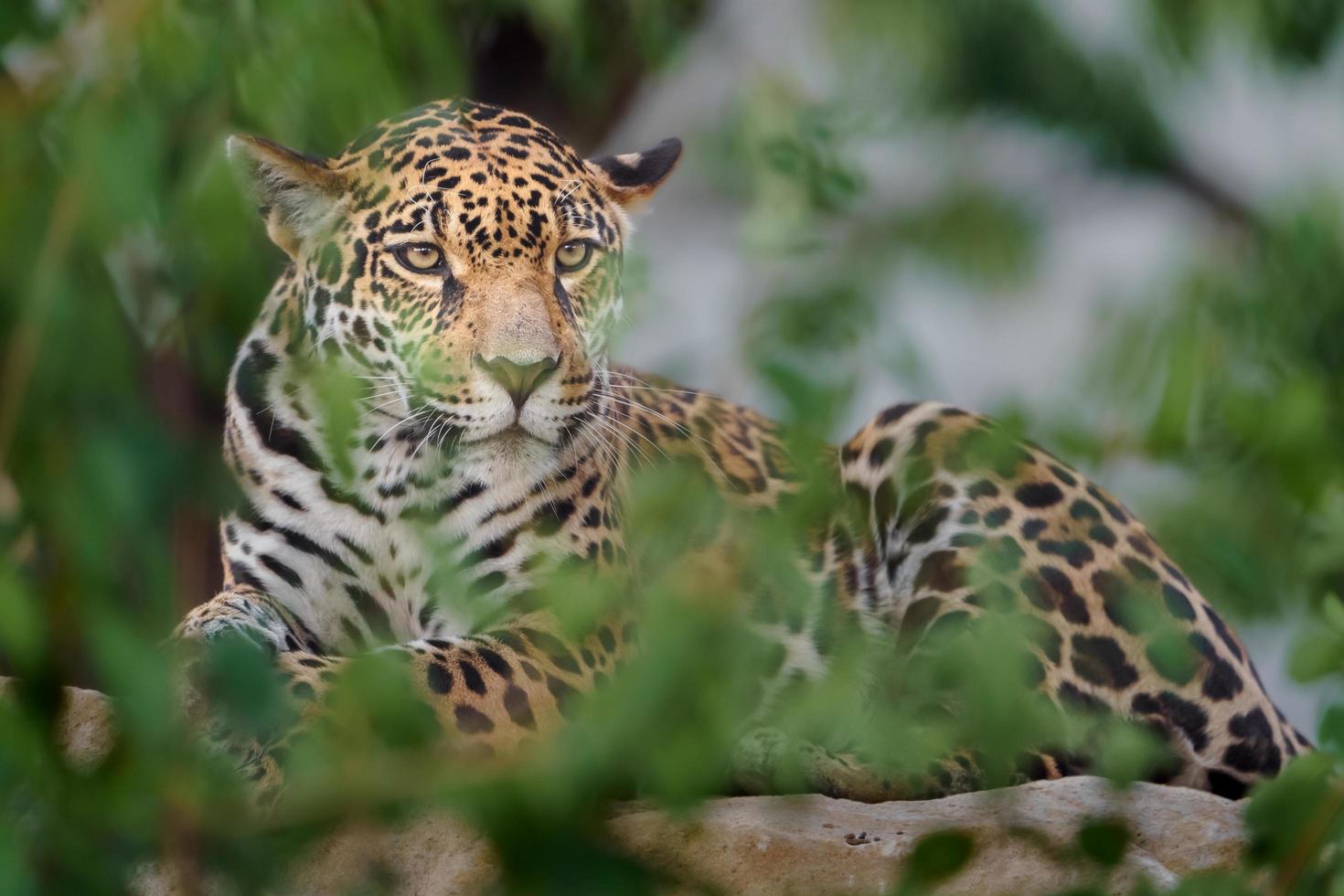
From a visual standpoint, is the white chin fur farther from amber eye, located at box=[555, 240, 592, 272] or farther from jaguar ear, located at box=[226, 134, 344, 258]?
jaguar ear, located at box=[226, 134, 344, 258]

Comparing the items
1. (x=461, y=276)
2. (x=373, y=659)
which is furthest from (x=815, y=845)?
(x=373, y=659)

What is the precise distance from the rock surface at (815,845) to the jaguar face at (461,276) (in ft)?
3.74

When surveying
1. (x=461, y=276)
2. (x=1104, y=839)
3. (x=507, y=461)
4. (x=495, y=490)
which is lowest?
(x=495, y=490)

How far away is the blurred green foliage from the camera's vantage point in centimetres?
196

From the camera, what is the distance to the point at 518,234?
4.92m

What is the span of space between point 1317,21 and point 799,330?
27.7 feet

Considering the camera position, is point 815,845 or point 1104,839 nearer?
point 1104,839

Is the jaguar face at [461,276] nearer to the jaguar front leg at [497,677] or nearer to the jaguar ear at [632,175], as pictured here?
the jaguar ear at [632,175]

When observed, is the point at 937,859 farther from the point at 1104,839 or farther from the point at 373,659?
the point at 373,659

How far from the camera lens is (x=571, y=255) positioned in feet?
16.5

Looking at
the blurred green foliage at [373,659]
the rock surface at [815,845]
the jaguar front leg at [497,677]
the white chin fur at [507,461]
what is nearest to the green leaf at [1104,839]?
the blurred green foliage at [373,659]

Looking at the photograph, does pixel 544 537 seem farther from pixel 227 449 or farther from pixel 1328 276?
pixel 1328 276

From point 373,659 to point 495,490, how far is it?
10.6 ft

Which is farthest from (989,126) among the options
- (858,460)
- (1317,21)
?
(858,460)
